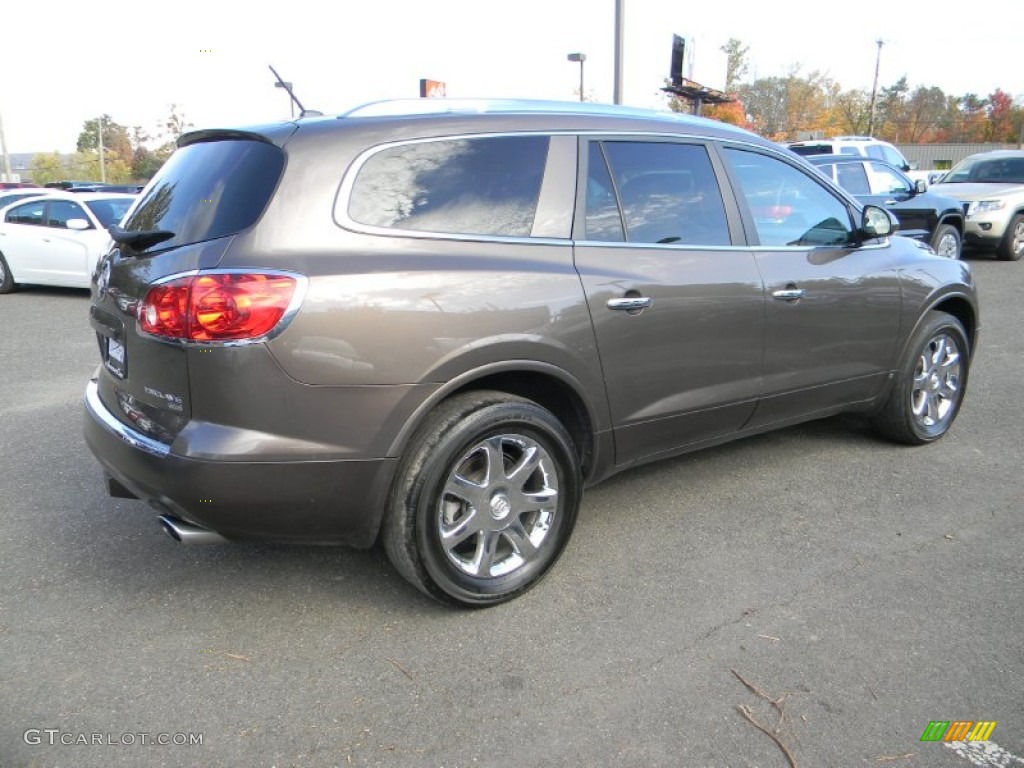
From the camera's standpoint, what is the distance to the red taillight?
99.8 inches

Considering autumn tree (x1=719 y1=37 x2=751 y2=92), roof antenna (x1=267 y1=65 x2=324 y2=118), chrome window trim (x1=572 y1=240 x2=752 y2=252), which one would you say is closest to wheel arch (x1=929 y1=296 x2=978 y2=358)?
chrome window trim (x1=572 y1=240 x2=752 y2=252)

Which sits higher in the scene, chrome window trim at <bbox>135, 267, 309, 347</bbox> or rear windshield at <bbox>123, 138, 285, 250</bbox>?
rear windshield at <bbox>123, 138, 285, 250</bbox>

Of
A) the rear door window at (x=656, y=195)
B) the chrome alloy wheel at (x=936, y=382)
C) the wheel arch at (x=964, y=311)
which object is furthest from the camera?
the wheel arch at (x=964, y=311)

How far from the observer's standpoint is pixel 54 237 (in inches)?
454

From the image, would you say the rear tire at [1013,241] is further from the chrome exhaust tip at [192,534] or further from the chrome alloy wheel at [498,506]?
the chrome exhaust tip at [192,534]

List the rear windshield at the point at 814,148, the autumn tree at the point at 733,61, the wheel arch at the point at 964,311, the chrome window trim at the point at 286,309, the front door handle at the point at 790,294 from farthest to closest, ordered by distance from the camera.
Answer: the autumn tree at the point at 733,61 < the rear windshield at the point at 814,148 < the wheel arch at the point at 964,311 < the front door handle at the point at 790,294 < the chrome window trim at the point at 286,309

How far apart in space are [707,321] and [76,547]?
2.92 meters

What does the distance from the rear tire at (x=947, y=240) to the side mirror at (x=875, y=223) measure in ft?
28.9

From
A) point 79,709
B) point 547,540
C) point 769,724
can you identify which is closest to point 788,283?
point 547,540

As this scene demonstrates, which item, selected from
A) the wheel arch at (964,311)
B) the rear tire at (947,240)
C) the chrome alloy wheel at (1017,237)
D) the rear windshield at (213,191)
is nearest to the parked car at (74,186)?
the rear windshield at (213,191)

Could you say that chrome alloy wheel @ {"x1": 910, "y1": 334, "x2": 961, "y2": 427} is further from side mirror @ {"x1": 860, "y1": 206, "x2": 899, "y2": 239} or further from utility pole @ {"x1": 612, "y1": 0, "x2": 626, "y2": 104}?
utility pole @ {"x1": 612, "y1": 0, "x2": 626, "y2": 104}

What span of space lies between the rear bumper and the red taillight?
42 cm

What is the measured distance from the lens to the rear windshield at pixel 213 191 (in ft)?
8.89

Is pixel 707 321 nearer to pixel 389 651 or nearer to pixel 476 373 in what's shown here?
pixel 476 373
